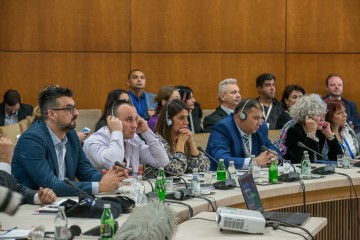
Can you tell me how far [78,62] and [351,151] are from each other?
3844 mm

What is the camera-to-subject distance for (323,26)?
9.62m

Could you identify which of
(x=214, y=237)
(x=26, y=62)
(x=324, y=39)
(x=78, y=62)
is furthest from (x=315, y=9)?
(x=214, y=237)

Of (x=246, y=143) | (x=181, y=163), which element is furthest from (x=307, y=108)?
(x=181, y=163)

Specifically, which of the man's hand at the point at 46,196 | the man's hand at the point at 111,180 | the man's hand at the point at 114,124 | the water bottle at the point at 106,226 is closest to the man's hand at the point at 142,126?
the man's hand at the point at 114,124

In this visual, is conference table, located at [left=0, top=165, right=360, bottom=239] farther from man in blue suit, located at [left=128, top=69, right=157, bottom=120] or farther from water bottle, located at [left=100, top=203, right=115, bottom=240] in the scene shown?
man in blue suit, located at [left=128, top=69, right=157, bottom=120]

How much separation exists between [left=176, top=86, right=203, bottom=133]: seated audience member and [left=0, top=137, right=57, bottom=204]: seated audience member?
3.43m

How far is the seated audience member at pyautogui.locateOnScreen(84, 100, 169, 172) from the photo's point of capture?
492cm

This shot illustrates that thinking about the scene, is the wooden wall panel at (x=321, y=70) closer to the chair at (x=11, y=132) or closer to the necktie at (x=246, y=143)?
the necktie at (x=246, y=143)

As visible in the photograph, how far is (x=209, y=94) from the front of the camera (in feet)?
30.9

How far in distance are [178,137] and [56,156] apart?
53.3 inches

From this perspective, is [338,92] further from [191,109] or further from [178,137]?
[178,137]

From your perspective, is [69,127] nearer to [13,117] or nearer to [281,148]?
[281,148]

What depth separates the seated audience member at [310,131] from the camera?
6188mm

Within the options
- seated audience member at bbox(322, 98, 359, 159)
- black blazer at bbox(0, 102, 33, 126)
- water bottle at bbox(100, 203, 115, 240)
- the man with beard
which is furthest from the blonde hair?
water bottle at bbox(100, 203, 115, 240)
